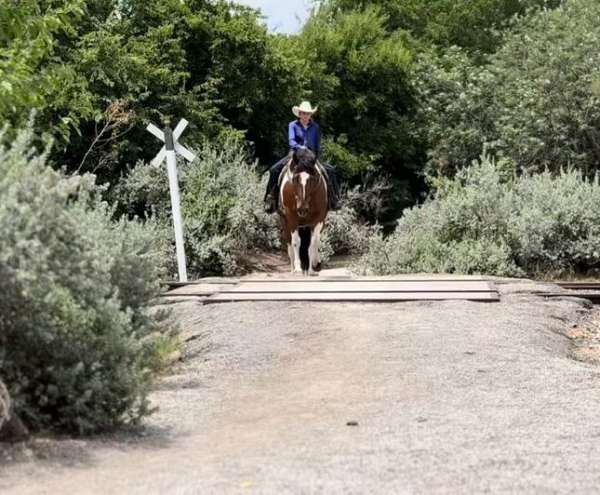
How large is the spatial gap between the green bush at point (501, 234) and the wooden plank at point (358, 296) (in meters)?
5.32

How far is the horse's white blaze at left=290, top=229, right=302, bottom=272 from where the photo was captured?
19453mm

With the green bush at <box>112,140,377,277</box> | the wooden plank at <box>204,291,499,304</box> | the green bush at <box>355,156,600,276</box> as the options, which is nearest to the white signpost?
the wooden plank at <box>204,291,499,304</box>

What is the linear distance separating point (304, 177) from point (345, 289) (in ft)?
14.1

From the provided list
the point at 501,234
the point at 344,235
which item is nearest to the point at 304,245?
the point at 501,234

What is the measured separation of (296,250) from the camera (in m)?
19.6

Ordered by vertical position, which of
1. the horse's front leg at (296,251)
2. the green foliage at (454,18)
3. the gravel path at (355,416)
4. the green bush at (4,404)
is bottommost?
the gravel path at (355,416)

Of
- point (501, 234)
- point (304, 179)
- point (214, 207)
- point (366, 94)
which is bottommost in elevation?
point (501, 234)

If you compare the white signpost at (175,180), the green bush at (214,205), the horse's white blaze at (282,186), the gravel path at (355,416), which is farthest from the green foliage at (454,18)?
the gravel path at (355,416)

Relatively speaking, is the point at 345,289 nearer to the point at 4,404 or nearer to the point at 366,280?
the point at 366,280

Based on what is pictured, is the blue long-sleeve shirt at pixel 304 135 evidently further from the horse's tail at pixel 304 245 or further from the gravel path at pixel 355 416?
the gravel path at pixel 355 416

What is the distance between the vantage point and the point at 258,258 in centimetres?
2808

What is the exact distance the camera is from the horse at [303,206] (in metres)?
18.2

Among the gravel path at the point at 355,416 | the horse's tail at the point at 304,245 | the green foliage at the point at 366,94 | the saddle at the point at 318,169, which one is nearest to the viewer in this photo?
the gravel path at the point at 355,416

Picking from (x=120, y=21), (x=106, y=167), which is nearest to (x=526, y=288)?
(x=106, y=167)
